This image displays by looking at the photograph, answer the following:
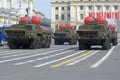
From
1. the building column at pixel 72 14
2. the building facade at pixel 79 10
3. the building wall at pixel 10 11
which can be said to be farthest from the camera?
the building column at pixel 72 14

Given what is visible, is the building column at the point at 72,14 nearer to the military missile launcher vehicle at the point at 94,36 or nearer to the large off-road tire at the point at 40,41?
the large off-road tire at the point at 40,41

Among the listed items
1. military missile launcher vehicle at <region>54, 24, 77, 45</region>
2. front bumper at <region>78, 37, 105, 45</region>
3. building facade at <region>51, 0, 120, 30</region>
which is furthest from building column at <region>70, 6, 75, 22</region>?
front bumper at <region>78, 37, 105, 45</region>

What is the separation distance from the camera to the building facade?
6688 inches

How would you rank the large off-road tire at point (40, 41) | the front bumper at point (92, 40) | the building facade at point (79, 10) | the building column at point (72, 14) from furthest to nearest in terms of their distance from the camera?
the building column at point (72, 14) → the building facade at point (79, 10) → the large off-road tire at point (40, 41) → the front bumper at point (92, 40)

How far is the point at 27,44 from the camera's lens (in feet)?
122

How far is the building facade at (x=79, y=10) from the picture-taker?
16988 cm

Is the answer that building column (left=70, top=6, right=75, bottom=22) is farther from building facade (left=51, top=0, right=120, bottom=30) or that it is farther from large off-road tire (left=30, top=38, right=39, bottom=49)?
large off-road tire (left=30, top=38, right=39, bottom=49)

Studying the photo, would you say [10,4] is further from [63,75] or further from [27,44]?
[63,75]

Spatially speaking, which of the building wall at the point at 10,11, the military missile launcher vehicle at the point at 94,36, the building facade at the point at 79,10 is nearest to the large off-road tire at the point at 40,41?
the military missile launcher vehicle at the point at 94,36

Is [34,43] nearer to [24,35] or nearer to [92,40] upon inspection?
[24,35]

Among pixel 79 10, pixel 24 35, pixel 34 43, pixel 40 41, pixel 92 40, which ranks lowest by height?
pixel 34 43

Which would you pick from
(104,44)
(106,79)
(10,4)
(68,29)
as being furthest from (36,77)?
(10,4)

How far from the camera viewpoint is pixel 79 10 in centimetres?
17400

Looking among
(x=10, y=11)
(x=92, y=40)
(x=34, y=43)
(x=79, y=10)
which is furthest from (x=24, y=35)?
(x=79, y=10)
